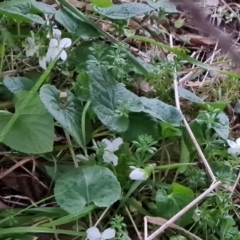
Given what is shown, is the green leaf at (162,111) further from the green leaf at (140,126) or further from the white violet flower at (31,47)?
the white violet flower at (31,47)

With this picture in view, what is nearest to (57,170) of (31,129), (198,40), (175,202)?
(31,129)

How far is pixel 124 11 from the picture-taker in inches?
36.9

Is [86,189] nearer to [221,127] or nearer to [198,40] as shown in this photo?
[221,127]

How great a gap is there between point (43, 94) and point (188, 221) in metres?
0.28

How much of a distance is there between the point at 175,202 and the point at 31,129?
0.23 meters

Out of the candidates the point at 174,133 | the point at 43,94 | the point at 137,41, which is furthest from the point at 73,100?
the point at 137,41

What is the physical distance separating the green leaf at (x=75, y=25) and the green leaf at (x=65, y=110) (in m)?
0.16

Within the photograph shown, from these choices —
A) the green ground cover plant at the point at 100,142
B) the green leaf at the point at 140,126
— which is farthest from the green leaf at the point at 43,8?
the green leaf at the point at 140,126

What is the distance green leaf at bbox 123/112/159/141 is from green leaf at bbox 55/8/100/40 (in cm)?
19

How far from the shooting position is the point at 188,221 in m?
0.76

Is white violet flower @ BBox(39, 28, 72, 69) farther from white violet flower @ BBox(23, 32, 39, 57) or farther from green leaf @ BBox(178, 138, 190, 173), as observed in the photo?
green leaf @ BBox(178, 138, 190, 173)

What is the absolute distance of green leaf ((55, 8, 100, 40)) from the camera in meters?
0.91

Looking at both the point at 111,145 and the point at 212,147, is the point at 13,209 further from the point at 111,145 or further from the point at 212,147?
the point at 212,147

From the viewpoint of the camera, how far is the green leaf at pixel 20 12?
33.1 inches
